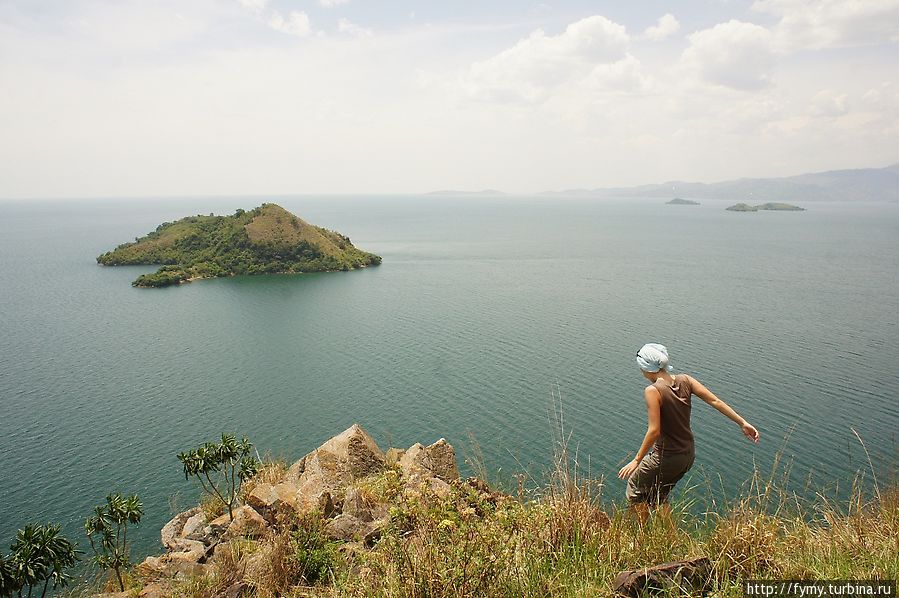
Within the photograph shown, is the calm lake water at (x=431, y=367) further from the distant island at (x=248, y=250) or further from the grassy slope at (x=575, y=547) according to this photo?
the distant island at (x=248, y=250)

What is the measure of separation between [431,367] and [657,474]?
37.7m

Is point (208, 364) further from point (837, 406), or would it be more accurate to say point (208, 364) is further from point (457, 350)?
point (837, 406)

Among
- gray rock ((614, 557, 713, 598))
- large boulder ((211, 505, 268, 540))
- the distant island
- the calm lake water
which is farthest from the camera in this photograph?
the distant island

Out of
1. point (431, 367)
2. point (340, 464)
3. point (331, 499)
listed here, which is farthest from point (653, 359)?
point (431, 367)

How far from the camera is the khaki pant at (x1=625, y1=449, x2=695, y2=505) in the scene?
565 centimetres

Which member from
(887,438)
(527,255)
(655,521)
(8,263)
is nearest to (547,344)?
(887,438)

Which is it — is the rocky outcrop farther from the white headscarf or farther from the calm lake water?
the calm lake water

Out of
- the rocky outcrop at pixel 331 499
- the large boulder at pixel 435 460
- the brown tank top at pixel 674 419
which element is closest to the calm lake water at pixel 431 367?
the brown tank top at pixel 674 419

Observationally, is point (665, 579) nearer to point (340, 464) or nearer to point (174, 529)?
point (340, 464)

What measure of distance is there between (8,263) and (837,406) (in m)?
138

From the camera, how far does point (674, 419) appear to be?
5.63 metres

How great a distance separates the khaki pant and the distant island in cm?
9381

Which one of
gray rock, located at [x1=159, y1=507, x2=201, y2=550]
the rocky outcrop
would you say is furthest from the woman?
gray rock, located at [x1=159, y1=507, x2=201, y2=550]

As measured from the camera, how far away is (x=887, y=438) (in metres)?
29.1
